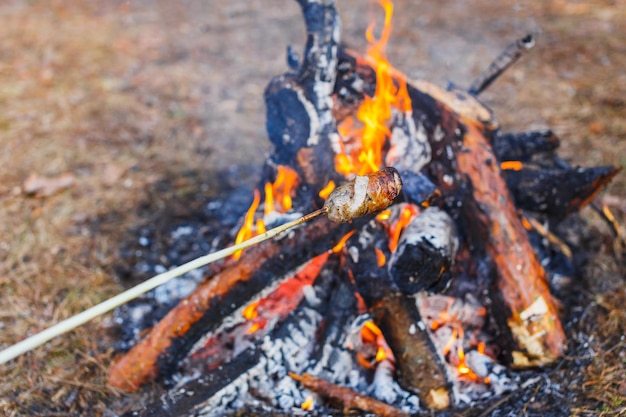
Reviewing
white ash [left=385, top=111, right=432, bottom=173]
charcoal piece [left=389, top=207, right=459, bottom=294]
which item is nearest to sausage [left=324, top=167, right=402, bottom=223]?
charcoal piece [left=389, top=207, right=459, bottom=294]

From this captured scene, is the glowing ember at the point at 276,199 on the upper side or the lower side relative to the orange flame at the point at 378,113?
lower

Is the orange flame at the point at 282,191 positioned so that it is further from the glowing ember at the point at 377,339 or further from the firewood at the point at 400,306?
the glowing ember at the point at 377,339

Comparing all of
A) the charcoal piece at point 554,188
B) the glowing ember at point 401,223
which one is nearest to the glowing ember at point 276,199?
the glowing ember at point 401,223

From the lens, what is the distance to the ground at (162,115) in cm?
288

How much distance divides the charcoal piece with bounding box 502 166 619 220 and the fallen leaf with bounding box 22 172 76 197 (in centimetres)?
340

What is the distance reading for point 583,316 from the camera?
2.82m

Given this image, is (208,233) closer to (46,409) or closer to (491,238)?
(46,409)

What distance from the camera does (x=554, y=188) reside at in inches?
117

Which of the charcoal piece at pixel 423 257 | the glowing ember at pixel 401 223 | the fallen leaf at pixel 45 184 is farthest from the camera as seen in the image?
the fallen leaf at pixel 45 184

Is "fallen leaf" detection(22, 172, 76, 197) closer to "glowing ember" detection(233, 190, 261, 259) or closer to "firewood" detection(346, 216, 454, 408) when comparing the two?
"glowing ember" detection(233, 190, 261, 259)

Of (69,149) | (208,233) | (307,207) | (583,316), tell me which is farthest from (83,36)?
(583,316)

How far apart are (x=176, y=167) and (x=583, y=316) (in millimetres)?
3276

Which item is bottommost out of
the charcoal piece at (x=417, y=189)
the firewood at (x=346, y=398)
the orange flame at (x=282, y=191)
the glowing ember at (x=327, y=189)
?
the firewood at (x=346, y=398)

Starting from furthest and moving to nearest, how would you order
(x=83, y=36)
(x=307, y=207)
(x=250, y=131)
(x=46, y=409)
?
(x=83, y=36) → (x=250, y=131) → (x=307, y=207) → (x=46, y=409)
